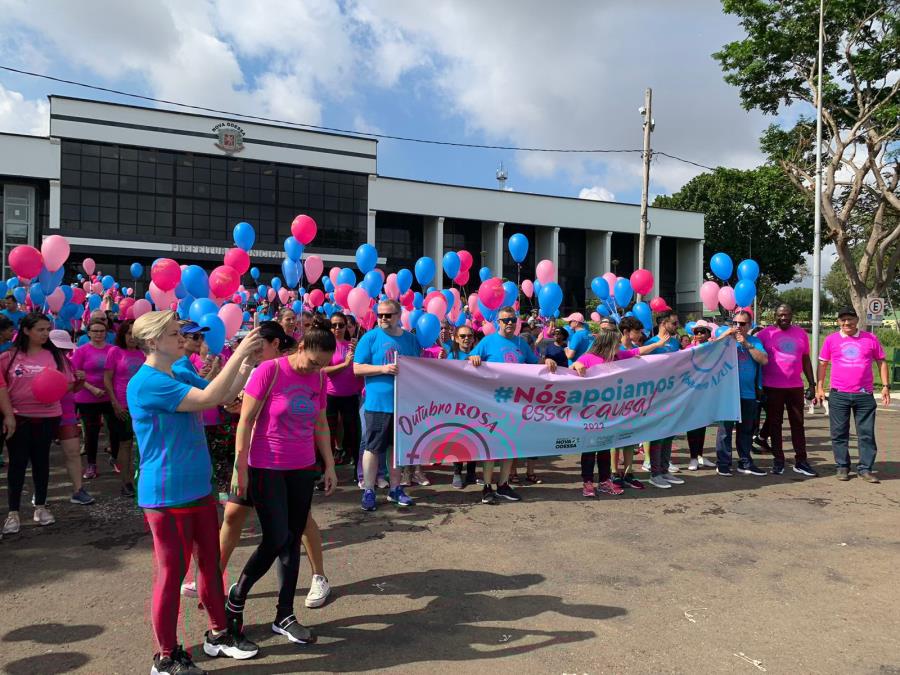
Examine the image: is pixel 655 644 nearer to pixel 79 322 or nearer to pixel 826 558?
pixel 826 558

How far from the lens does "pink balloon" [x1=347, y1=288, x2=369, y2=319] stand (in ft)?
27.5

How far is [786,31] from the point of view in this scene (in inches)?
773

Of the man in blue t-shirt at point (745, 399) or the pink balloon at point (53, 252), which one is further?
the pink balloon at point (53, 252)

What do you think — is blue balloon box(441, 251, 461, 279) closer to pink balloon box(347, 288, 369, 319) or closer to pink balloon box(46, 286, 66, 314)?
pink balloon box(347, 288, 369, 319)

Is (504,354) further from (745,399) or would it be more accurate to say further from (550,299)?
(550,299)

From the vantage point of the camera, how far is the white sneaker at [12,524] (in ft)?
15.8

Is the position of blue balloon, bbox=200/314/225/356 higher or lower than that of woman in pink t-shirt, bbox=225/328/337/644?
higher

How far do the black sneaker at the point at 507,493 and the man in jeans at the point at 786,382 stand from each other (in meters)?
3.28

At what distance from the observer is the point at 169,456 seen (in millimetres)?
2770

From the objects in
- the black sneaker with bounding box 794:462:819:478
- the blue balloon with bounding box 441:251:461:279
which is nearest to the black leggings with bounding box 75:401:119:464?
the blue balloon with bounding box 441:251:461:279

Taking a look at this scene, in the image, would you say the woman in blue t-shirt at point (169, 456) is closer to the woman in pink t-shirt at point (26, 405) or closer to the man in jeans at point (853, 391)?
the woman in pink t-shirt at point (26, 405)

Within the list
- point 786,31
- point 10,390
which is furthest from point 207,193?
point 10,390

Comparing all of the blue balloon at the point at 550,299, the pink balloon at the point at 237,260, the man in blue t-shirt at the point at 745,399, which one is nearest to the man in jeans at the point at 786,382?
the man in blue t-shirt at the point at 745,399

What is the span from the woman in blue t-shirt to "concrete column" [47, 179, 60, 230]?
31.6m
